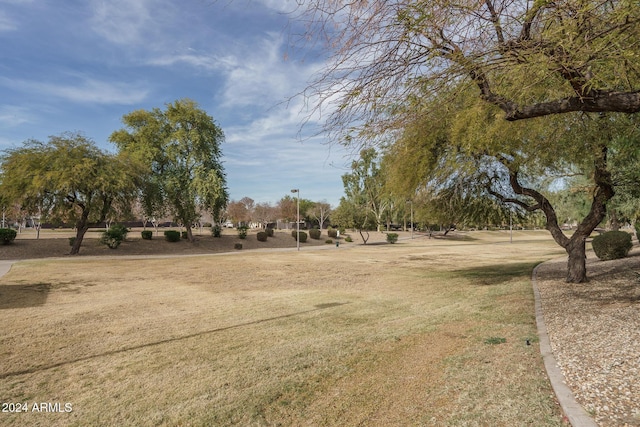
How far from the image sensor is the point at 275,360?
554 cm

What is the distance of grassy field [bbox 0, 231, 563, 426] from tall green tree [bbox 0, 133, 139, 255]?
17523 millimetres

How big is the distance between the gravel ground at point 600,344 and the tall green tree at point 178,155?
32.2 m

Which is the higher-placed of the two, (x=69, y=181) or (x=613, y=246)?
(x=69, y=181)

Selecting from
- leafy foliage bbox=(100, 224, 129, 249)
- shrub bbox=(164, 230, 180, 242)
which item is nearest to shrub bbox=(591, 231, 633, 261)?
leafy foliage bbox=(100, 224, 129, 249)

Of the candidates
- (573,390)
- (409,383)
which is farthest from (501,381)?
(409,383)

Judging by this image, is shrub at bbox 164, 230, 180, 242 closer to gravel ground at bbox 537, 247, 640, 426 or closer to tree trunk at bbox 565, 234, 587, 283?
gravel ground at bbox 537, 247, 640, 426

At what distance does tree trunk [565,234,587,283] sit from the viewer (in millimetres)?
11117

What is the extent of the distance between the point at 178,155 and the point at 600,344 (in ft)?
125

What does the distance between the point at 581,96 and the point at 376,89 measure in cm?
247

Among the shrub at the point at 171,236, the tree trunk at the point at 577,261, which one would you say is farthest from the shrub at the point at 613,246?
the shrub at the point at 171,236

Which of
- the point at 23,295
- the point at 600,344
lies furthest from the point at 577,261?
the point at 23,295

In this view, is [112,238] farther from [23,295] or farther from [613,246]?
[613,246]

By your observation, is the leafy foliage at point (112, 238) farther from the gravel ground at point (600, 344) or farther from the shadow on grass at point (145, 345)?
the gravel ground at point (600, 344)

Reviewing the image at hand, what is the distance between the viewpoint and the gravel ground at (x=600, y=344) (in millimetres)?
3463
